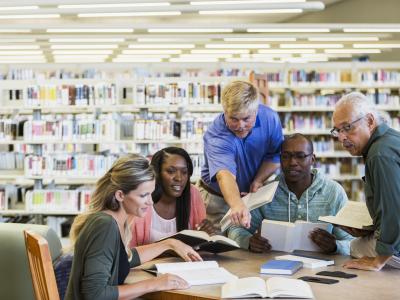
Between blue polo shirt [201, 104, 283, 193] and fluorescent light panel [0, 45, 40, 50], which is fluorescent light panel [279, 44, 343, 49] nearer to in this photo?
fluorescent light panel [0, 45, 40, 50]

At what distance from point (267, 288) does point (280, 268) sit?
0.36 meters

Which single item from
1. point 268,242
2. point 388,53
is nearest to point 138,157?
point 268,242

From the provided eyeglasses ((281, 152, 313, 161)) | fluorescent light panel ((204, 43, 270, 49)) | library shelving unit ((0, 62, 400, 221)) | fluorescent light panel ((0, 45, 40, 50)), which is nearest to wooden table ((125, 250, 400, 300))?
eyeglasses ((281, 152, 313, 161))

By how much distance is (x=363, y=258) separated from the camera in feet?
10.3

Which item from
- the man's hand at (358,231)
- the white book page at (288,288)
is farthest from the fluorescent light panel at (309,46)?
the white book page at (288,288)

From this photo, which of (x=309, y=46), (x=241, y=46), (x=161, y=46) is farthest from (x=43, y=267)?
(x=309, y=46)

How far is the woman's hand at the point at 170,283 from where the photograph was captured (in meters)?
2.70

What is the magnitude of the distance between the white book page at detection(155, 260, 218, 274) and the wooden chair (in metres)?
0.48

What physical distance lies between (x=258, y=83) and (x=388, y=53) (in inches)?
301

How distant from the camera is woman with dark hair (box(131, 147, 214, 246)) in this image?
3.65 m

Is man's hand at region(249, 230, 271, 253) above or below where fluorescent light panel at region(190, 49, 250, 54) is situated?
below

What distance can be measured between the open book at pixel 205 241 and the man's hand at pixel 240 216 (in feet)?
0.37

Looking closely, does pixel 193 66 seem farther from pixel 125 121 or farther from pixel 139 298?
pixel 139 298

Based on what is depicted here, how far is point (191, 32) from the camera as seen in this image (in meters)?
13.5
